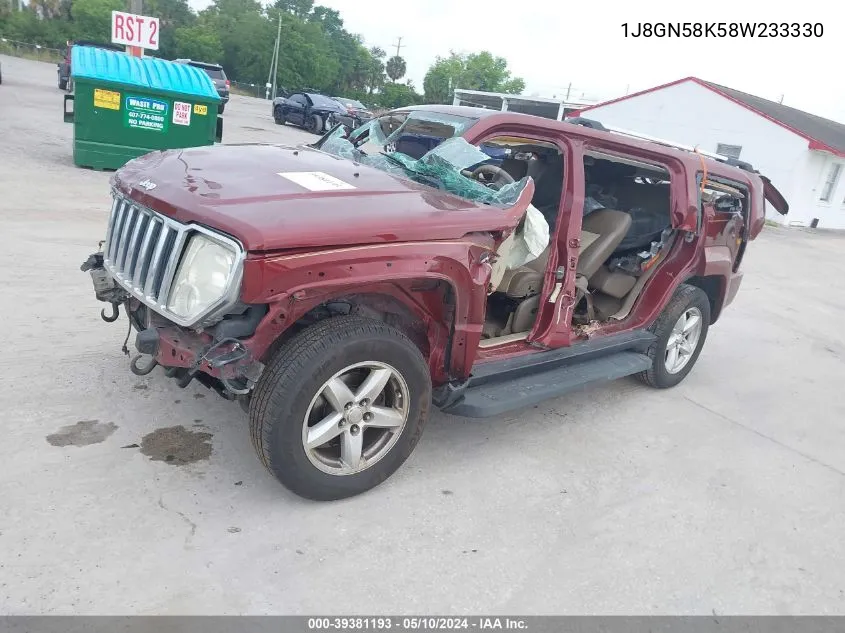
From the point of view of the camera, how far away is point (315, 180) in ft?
10.7

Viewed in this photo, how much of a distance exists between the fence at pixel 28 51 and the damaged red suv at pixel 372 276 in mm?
50693

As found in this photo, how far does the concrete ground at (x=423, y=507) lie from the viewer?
8.90ft

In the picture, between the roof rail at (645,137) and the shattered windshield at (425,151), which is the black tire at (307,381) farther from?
the roof rail at (645,137)

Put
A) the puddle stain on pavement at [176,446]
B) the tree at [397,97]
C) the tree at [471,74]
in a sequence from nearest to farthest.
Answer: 1. the puddle stain on pavement at [176,446]
2. the tree at [397,97]
3. the tree at [471,74]

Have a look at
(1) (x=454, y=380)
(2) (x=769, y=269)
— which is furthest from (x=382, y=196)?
(2) (x=769, y=269)

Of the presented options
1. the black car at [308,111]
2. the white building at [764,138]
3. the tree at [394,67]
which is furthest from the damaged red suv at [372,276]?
the tree at [394,67]

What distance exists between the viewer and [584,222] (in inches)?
198

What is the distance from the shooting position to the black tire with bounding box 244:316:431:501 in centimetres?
290

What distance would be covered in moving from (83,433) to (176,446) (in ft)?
1.62

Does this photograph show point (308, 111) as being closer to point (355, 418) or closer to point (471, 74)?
point (355, 418)

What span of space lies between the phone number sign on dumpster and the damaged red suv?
25.4 feet

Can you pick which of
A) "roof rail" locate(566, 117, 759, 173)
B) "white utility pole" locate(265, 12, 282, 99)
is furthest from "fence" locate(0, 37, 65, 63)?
"roof rail" locate(566, 117, 759, 173)
